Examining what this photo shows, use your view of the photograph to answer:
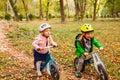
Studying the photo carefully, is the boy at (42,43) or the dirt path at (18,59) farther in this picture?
the dirt path at (18,59)

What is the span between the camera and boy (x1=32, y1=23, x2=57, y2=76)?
7.30 meters

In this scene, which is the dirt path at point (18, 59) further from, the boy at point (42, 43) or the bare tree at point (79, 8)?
the bare tree at point (79, 8)

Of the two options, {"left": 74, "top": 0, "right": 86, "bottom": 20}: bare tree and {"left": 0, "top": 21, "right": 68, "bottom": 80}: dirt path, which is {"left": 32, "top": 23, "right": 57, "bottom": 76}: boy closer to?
{"left": 0, "top": 21, "right": 68, "bottom": 80}: dirt path

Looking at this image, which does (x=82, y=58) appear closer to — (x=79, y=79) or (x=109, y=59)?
(x=79, y=79)

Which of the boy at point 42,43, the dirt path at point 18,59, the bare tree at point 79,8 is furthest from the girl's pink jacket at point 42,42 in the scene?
the bare tree at point 79,8

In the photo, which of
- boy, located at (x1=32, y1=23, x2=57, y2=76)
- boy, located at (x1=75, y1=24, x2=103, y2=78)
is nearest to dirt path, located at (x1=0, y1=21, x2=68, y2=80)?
boy, located at (x1=32, y1=23, x2=57, y2=76)

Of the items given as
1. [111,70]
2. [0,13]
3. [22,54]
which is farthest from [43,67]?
[0,13]

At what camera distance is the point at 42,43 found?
745 cm

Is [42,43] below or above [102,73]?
above

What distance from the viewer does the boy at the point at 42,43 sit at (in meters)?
7.30

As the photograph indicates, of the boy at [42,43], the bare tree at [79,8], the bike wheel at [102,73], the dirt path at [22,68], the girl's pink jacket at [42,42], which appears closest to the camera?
the bike wheel at [102,73]

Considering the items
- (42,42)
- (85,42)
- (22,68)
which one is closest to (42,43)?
(42,42)

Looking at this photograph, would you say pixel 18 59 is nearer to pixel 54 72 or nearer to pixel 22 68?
pixel 22 68

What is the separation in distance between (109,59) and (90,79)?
2856 mm
